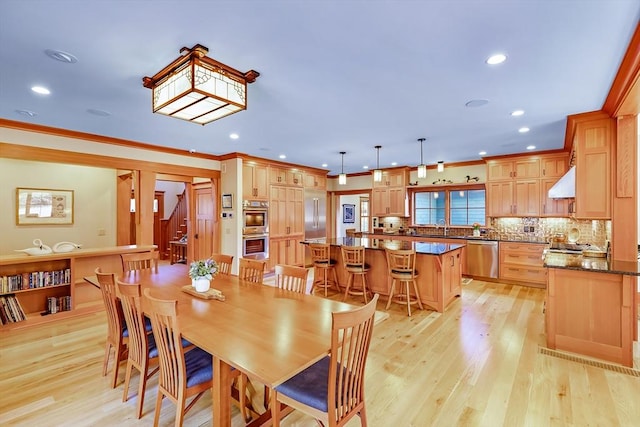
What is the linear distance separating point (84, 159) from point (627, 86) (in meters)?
6.63

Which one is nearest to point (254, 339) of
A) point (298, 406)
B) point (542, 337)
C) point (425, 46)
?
point (298, 406)

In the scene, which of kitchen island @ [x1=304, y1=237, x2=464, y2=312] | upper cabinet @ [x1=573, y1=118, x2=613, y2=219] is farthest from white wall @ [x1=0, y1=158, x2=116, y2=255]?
upper cabinet @ [x1=573, y1=118, x2=613, y2=219]

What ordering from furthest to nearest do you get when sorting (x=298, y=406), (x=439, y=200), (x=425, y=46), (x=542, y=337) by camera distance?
(x=439, y=200) → (x=542, y=337) → (x=425, y=46) → (x=298, y=406)

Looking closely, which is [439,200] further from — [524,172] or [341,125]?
[341,125]

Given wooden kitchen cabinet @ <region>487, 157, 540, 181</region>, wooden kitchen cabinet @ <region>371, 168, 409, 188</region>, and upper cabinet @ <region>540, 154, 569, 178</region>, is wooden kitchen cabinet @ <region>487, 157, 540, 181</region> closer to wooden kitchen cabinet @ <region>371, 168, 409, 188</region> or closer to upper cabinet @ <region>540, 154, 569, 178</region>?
upper cabinet @ <region>540, 154, 569, 178</region>

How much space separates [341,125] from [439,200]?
4436 millimetres

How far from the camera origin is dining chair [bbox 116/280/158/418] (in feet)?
6.47

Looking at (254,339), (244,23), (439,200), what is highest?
(244,23)

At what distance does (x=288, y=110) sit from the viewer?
3559 millimetres

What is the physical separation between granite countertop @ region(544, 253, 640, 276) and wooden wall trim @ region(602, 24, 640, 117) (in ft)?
5.32

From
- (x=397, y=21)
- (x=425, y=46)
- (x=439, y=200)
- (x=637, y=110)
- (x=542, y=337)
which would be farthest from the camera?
(x=439, y=200)

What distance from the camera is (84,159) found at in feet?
15.0

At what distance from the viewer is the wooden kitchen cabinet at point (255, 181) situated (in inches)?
248

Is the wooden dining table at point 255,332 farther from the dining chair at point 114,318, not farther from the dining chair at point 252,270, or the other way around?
the dining chair at point 252,270
